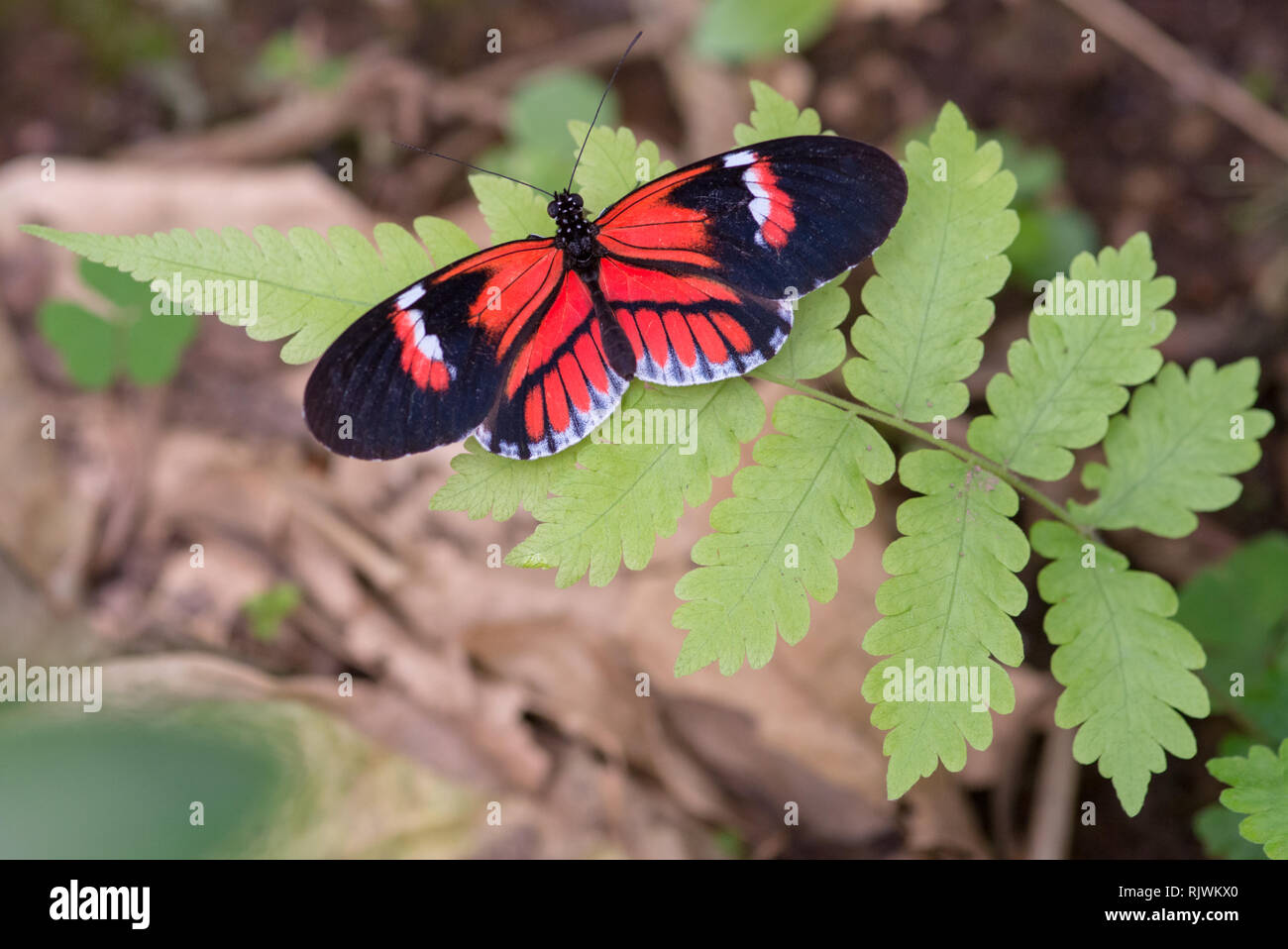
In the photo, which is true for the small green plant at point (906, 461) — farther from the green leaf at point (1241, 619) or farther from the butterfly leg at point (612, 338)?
the green leaf at point (1241, 619)

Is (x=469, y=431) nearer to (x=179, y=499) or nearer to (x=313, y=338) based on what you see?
(x=313, y=338)

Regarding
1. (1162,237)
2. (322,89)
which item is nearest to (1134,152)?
(1162,237)

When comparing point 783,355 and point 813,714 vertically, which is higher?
point 783,355

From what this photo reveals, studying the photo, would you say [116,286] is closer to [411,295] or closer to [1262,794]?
[411,295]

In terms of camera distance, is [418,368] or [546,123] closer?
[418,368]

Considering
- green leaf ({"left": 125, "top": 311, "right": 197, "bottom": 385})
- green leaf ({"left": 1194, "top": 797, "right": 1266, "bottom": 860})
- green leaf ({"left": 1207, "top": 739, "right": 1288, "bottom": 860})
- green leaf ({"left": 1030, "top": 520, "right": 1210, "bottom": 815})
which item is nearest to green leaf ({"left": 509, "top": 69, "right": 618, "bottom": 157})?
green leaf ({"left": 125, "top": 311, "right": 197, "bottom": 385})

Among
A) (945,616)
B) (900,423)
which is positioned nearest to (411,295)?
(900,423)
